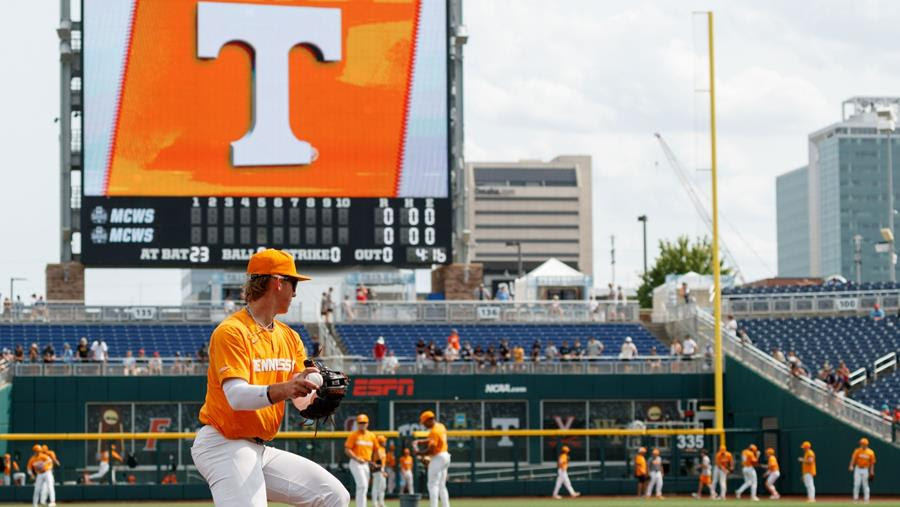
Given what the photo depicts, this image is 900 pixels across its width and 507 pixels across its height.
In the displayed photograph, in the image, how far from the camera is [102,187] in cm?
4209

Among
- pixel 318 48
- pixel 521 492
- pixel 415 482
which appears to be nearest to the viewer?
pixel 415 482

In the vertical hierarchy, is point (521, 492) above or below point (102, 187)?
below

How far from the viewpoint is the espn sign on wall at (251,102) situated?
42.2 m

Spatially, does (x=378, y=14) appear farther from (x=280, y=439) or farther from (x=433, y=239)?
(x=280, y=439)

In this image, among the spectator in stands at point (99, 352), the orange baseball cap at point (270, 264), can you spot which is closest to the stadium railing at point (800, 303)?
the spectator in stands at point (99, 352)

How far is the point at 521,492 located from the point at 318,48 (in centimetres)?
1392

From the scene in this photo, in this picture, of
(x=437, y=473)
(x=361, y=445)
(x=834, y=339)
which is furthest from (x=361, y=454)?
(x=834, y=339)

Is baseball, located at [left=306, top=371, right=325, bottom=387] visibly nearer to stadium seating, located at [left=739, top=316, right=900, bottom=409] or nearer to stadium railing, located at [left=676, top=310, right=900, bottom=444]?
stadium railing, located at [left=676, top=310, right=900, bottom=444]

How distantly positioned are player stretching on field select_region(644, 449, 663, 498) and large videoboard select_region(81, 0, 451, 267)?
34.5 ft

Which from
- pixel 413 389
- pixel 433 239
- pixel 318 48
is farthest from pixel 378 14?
pixel 413 389

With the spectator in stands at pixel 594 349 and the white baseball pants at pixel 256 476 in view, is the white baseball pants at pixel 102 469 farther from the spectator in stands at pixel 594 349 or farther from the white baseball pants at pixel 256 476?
the white baseball pants at pixel 256 476

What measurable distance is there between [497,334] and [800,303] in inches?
333

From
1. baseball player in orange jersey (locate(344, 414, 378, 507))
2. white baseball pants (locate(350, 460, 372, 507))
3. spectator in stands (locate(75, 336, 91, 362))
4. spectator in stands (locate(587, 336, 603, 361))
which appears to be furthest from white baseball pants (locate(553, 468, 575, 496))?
spectator in stands (locate(75, 336, 91, 362))

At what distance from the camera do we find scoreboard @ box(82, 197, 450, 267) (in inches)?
1656
